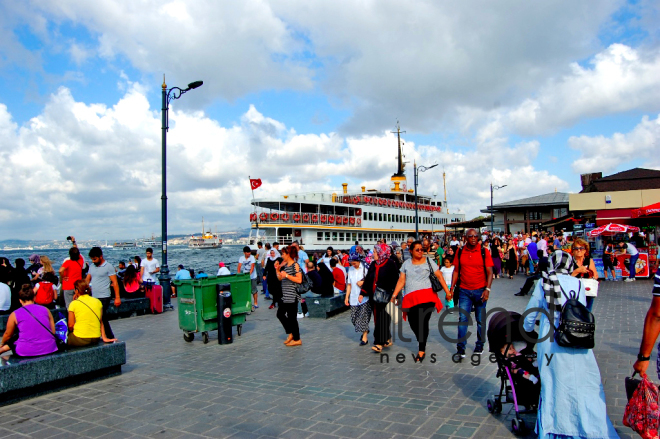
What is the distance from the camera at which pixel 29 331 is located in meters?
5.49

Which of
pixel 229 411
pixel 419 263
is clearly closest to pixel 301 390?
pixel 229 411

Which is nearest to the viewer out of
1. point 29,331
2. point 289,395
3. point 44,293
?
point 289,395

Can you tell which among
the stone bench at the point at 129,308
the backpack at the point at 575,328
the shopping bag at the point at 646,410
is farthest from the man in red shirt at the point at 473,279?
the stone bench at the point at 129,308

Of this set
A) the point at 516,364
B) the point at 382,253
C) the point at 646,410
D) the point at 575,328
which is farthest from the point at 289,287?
the point at 646,410

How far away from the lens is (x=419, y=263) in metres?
6.62

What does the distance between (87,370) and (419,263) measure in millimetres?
4475

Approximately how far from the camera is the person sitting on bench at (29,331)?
17.9ft

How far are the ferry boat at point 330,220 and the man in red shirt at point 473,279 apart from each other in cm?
2873

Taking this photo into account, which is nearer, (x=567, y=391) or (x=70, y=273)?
(x=567, y=391)

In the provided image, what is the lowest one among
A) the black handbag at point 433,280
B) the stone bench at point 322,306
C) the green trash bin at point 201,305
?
the stone bench at point 322,306

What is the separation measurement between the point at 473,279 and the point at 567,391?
3028mm

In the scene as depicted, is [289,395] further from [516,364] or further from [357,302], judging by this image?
[357,302]

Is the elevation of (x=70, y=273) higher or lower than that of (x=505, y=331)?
higher

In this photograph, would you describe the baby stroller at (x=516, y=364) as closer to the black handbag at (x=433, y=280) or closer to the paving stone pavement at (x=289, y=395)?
the paving stone pavement at (x=289, y=395)
